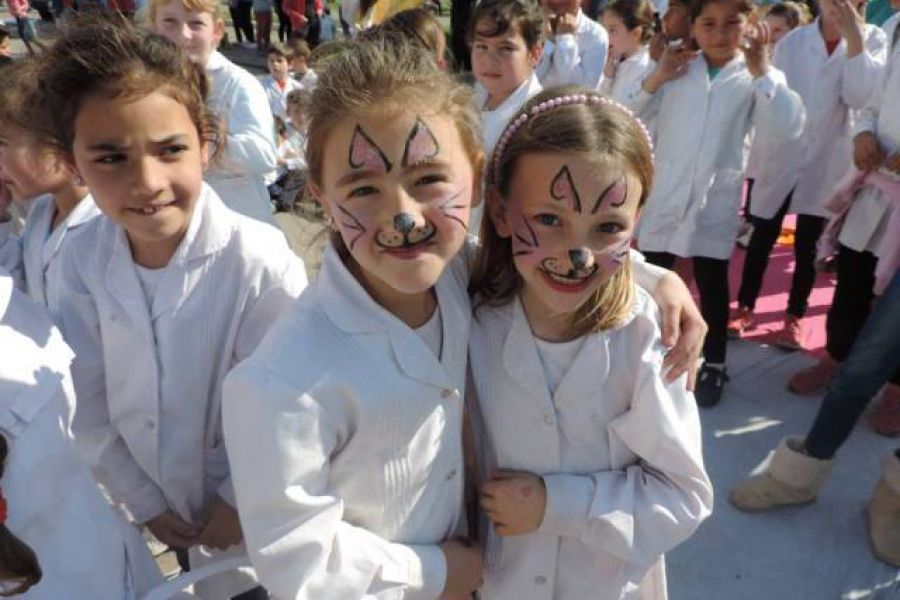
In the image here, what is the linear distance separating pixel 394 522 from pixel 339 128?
2.06ft

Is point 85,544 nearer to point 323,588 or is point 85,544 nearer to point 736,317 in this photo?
point 323,588

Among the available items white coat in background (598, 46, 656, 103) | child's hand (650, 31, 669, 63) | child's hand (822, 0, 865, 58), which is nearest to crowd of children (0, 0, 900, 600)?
child's hand (650, 31, 669, 63)

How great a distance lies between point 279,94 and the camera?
6355 millimetres

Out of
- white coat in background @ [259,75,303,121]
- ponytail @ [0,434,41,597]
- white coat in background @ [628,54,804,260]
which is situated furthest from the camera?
white coat in background @ [259,75,303,121]

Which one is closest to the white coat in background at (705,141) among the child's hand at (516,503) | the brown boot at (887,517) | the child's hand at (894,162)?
the child's hand at (894,162)

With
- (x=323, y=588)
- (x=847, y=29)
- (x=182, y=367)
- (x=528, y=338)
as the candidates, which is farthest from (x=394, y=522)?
(x=847, y=29)

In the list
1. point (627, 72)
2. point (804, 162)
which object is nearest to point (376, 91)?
point (804, 162)

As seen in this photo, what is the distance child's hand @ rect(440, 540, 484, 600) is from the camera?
1.17 meters

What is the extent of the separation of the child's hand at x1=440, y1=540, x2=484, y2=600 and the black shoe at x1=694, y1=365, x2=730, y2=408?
1877 mm

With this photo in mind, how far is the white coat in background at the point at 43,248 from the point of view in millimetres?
1433

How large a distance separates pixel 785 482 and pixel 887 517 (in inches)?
11.9

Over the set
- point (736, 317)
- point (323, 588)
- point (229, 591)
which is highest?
point (323, 588)

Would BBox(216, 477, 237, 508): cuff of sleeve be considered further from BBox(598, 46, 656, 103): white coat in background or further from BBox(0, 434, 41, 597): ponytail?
BBox(598, 46, 656, 103): white coat in background

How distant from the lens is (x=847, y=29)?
2752 millimetres
